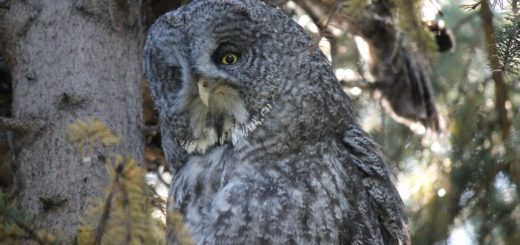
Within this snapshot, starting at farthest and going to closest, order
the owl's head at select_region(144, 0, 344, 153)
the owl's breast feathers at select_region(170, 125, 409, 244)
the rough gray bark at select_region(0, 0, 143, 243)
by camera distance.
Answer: the owl's head at select_region(144, 0, 344, 153), the rough gray bark at select_region(0, 0, 143, 243), the owl's breast feathers at select_region(170, 125, 409, 244)

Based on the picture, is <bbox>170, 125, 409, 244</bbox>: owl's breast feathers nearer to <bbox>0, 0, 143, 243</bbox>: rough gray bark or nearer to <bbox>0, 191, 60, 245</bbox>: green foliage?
<bbox>0, 0, 143, 243</bbox>: rough gray bark

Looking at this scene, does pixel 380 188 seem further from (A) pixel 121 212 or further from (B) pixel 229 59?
(A) pixel 121 212

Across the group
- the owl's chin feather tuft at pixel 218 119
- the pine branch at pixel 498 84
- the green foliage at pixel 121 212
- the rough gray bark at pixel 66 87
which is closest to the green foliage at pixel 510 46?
the pine branch at pixel 498 84

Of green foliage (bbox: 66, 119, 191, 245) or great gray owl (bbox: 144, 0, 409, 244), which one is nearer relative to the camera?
green foliage (bbox: 66, 119, 191, 245)

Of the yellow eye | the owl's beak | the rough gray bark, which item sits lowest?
the rough gray bark

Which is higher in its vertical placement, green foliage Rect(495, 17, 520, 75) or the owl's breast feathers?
green foliage Rect(495, 17, 520, 75)

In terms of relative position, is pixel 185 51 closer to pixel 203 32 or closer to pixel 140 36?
pixel 203 32

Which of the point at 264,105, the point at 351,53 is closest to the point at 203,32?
the point at 264,105

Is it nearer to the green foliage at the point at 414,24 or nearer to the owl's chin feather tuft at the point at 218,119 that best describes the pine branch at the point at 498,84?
the green foliage at the point at 414,24

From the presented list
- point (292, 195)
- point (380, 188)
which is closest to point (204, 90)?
point (292, 195)

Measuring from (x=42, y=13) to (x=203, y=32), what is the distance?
2.32ft

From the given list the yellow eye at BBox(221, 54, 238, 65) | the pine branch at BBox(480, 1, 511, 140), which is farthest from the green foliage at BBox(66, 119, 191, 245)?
the pine branch at BBox(480, 1, 511, 140)

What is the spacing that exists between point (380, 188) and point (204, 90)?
0.76 meters

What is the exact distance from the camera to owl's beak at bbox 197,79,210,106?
2758 millimetres
